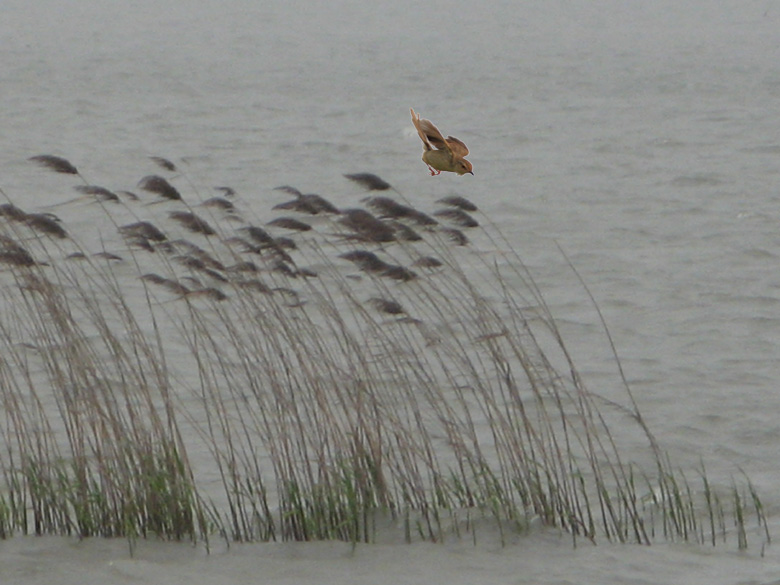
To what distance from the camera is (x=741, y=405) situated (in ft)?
27.5

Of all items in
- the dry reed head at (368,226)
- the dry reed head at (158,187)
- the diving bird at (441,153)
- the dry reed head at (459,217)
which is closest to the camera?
the diving bird at (441,153)

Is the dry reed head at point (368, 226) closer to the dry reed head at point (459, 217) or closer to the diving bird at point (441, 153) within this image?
the dry reed head at point (459, 217)

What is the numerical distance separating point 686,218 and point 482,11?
68.7ft

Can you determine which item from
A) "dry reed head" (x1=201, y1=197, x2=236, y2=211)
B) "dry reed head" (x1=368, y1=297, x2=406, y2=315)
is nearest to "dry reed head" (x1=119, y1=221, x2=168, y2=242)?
"dry reed head" (x1=201, y1=197, x2=236, y2=211)

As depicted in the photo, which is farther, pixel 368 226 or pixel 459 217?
pixel 459 217

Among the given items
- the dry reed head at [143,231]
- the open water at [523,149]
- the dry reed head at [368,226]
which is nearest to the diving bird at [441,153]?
the dry reed head at [368,226]

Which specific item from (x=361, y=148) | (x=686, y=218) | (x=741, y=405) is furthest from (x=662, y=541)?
(x=361, y=148)

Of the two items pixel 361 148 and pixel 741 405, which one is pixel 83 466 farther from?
pixel 361 148

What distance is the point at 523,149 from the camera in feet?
57.5

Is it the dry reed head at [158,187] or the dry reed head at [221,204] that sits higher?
the dry reed head at [221,204]

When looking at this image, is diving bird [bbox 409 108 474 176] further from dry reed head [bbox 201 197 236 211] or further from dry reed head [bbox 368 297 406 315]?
dry reed head [bbox 201 197 236 211]

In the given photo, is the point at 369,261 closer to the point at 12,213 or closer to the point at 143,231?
the point at 143,231

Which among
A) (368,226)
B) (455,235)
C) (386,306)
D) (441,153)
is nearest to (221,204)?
(368,226)

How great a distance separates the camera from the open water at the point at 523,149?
535cm
